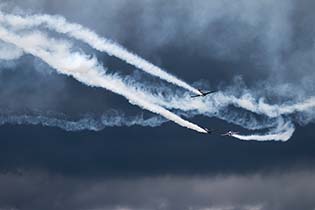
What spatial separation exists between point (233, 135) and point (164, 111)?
1377cm

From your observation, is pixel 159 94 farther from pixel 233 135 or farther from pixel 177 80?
pixel 233 135

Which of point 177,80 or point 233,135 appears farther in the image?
point 233,135

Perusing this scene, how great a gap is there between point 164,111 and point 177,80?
4.97 meters

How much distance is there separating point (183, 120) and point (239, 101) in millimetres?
7937

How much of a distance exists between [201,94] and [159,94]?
729cm

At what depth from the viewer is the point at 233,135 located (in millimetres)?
193125

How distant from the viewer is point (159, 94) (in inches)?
7126

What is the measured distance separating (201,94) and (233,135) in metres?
10.1

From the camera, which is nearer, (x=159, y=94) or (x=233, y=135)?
(x=159, y=94)

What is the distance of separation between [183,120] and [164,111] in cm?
455

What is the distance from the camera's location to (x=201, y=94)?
610 ft

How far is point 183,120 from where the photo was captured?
187 m

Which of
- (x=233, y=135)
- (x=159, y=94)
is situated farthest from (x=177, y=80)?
(x=233, y=135)

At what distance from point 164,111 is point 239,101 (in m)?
11.2
